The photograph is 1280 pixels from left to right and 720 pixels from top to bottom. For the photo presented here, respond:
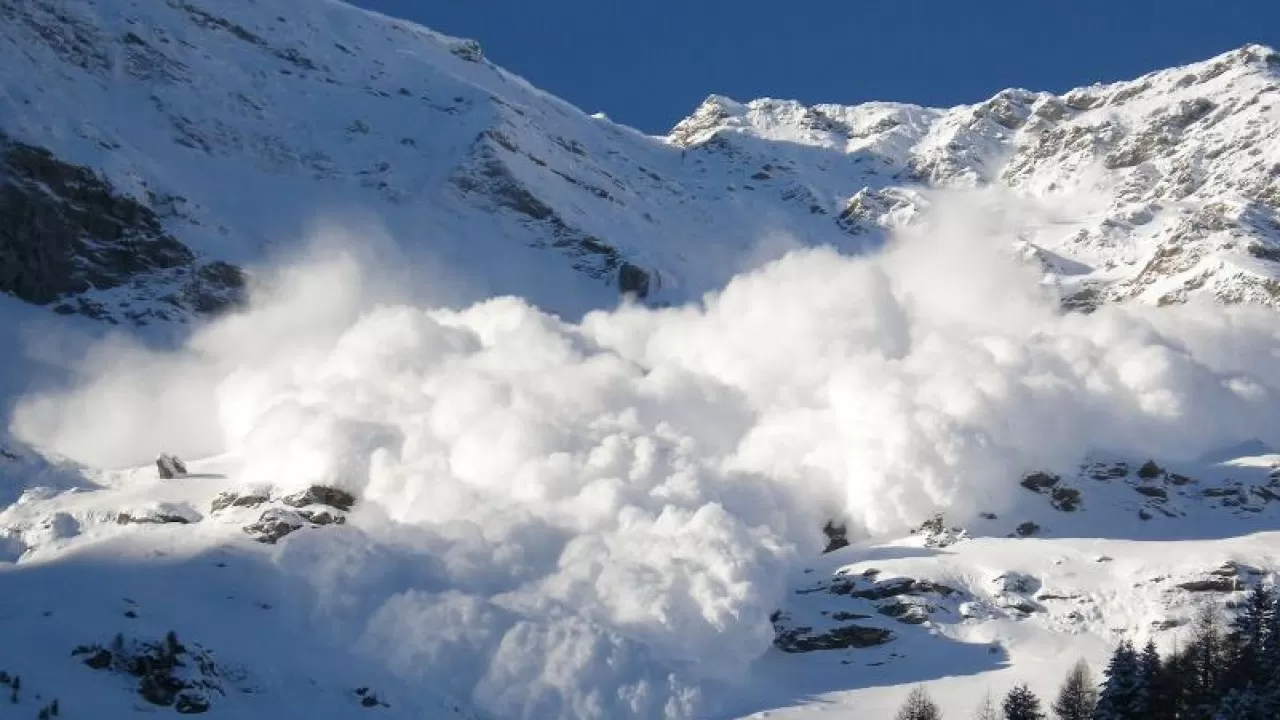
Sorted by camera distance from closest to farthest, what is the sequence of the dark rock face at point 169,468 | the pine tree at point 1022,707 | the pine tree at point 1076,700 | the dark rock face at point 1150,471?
the pine tree at point 1022,707, the pine tree at point 1076,700, the dark rock face at point 169,468, the dark rock face at point 1150,471

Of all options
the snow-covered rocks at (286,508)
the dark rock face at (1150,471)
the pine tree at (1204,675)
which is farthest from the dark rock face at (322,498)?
the dark rock face at (1150,471)

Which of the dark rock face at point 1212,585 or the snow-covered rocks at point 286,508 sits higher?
the snow-covered rocks at point 286,508

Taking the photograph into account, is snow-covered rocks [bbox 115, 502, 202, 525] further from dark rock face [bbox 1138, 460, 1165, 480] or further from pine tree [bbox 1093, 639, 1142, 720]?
dark rock face [bbox 1138, 460, 1165, 480]

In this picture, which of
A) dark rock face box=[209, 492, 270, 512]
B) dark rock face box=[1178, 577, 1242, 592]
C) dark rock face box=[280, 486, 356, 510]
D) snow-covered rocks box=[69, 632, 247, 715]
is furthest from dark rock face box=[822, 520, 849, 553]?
snow-covered rocks box=[69, 632, 247, 715]

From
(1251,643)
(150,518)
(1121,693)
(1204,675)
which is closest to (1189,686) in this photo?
(1204,675)

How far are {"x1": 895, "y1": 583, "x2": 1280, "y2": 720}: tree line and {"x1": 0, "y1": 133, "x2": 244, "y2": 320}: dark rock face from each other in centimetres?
11552

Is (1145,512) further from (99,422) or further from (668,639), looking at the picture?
(99,422)

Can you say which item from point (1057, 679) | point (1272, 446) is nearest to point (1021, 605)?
point (1057, 679)

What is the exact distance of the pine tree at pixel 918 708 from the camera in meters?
100

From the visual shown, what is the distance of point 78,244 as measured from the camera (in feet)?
629

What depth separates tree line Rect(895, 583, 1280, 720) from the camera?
79562mm

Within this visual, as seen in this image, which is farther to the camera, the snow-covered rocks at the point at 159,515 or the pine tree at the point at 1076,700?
the snow-covered rocks at the point at 159,515

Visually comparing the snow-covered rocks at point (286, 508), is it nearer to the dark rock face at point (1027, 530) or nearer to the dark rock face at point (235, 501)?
the dark rock face at point (235, 501)

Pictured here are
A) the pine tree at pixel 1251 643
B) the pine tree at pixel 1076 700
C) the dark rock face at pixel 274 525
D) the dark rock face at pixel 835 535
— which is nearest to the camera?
the pine tree at pixel 1251 643
